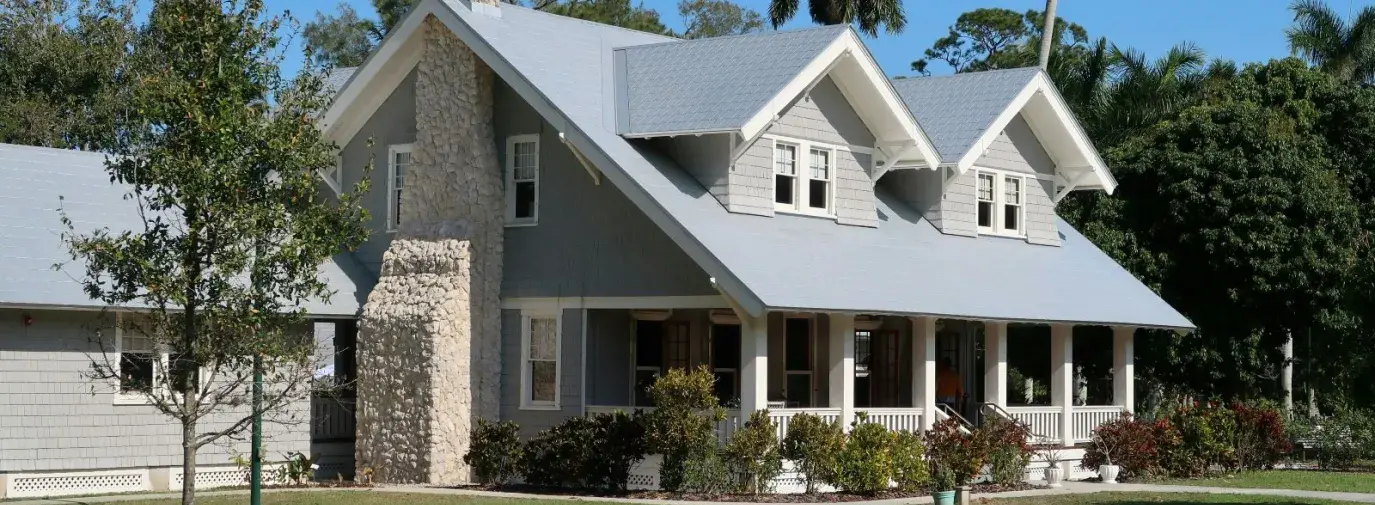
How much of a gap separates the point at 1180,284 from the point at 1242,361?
6.92 feet

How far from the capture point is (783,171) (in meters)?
29.1

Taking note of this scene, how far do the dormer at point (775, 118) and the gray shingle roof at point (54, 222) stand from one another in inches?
216

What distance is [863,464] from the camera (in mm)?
26031

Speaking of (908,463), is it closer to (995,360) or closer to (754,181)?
(995,360)

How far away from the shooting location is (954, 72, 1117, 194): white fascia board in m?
31.7

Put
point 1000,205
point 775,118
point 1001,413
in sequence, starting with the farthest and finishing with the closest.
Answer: point 1000,205 → point 1001,413 → point 775,118

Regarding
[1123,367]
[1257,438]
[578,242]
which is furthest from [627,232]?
[1257,438]

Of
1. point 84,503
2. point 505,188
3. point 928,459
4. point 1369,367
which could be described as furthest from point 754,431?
point 1369,367

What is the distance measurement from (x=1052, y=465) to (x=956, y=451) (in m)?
2.32

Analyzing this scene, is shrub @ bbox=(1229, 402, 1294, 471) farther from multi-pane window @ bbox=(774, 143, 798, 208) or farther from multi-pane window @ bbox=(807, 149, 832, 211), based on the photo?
multi-pane window @ bbox=(774, 143, 798, 208)

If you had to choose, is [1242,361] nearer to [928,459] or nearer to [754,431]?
[928,459]

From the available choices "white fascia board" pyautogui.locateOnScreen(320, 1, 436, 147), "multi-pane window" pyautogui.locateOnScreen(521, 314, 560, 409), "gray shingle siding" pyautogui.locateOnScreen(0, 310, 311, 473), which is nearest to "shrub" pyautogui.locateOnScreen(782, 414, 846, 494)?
"multi-pane window" pyautogui.locateOnScreen(521, 314, 560, 409)

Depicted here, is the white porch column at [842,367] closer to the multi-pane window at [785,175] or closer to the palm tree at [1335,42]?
the multi-pane window at [785,175]

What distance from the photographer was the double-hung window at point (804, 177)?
29.1 m
